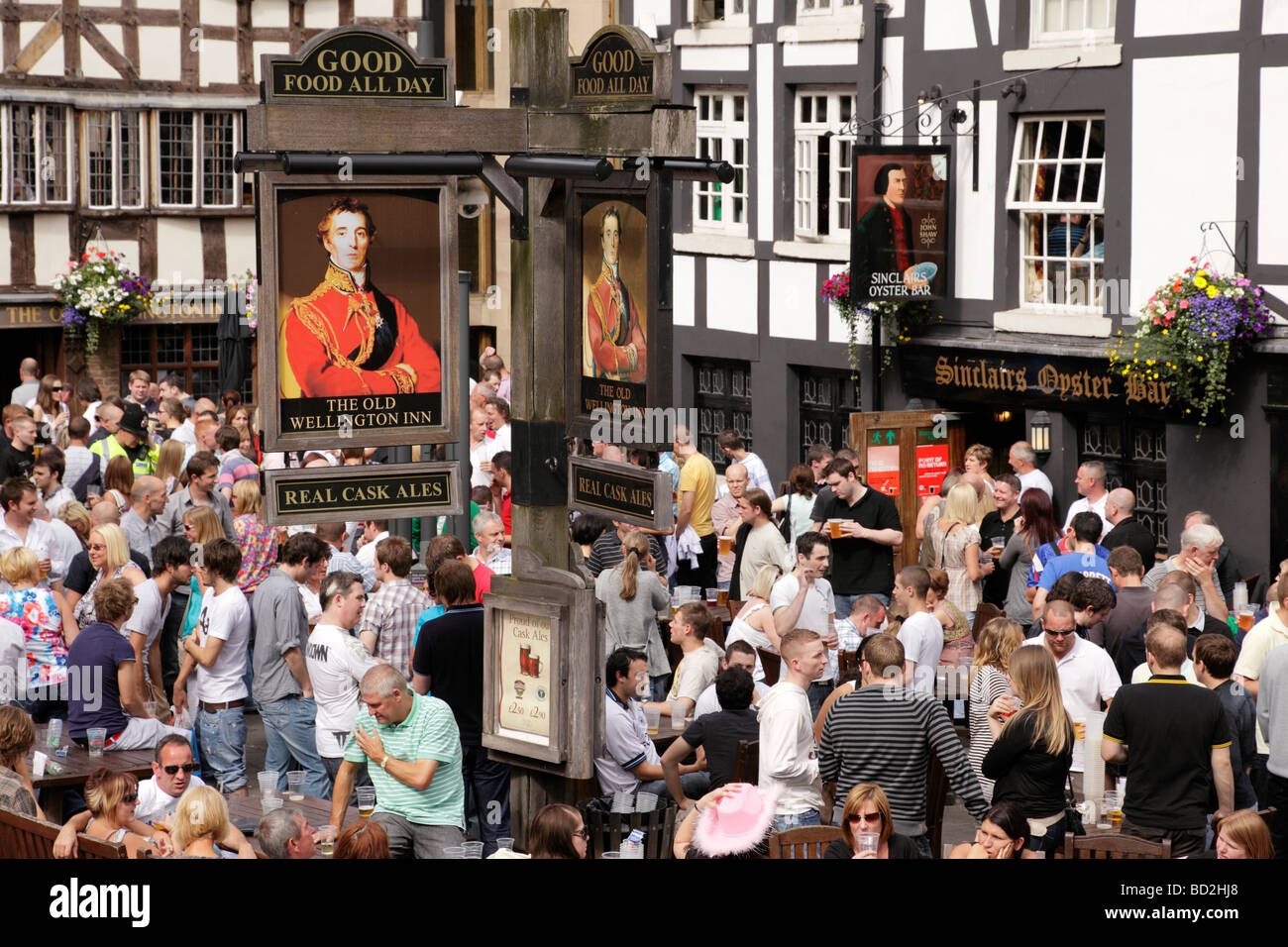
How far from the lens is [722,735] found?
9305 millimetres

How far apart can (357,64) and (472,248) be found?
75.0 ft

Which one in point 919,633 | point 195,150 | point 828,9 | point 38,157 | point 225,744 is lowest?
point 225,744


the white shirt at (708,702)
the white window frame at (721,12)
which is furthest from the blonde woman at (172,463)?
the white window frame at (721,12)

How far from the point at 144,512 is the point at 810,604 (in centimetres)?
520

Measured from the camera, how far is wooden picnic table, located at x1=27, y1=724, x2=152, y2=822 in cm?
965

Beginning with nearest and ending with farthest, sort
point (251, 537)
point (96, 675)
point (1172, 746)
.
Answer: point (1172, 746) → point (96, 675) → point (251, 537)

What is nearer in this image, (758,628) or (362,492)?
(362,492)

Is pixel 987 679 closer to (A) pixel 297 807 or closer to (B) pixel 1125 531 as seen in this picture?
(A) pixel 297 807

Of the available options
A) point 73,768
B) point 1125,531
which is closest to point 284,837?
point 73,768

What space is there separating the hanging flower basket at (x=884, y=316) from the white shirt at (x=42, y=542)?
368 inches

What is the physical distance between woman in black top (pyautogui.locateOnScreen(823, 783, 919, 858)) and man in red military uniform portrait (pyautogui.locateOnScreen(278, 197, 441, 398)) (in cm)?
262

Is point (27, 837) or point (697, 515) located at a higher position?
point (697, 515)

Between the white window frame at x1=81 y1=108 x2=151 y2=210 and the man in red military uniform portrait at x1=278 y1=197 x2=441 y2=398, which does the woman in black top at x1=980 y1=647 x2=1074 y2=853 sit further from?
the white window frame at x1=81 y1=108 x2=151 y2=210
